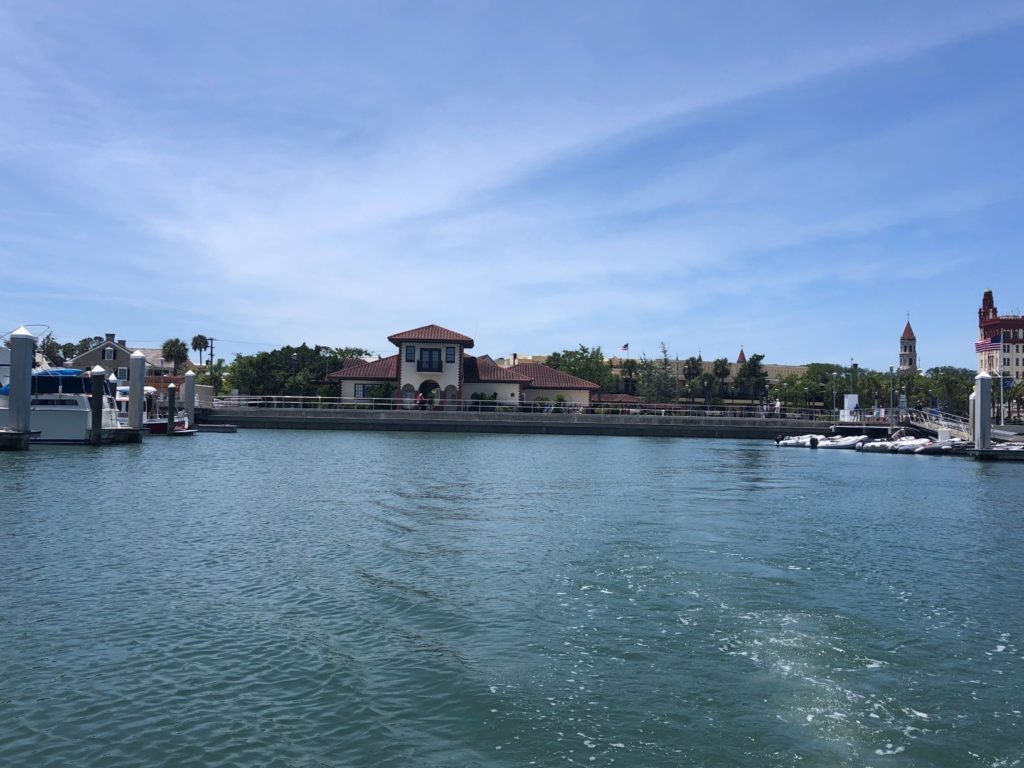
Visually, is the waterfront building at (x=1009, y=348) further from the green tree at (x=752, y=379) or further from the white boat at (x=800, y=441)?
the white boat at (x=800, y=441)

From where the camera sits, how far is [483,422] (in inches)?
2657

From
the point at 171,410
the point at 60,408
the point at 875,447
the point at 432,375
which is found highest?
the point at 432,375

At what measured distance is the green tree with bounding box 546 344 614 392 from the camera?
4313 inches

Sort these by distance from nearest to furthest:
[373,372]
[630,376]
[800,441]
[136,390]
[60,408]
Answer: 1. [60,408]
2. [136,390]
3. [800,441]
4. [373,372]
5. [630,376]

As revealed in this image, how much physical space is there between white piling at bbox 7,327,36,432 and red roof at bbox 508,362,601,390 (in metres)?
55.1

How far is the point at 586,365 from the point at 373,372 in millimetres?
37692

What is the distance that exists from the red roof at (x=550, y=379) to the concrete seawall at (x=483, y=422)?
18.1 metres

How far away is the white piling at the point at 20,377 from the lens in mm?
34688

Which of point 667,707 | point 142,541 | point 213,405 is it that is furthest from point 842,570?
point 213,405

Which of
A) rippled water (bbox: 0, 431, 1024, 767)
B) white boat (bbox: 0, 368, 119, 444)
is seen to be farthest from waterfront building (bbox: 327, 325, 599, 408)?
rippled water (bbox: 0, 431, 1024, 767)

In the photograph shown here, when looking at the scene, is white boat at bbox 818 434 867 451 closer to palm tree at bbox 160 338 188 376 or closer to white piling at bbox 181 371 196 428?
white piling at bbox 181 371 196 428

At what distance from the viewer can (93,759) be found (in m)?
6.84

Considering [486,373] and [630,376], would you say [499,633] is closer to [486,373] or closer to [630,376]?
[486,373]

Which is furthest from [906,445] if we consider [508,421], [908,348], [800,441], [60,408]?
[908,348]
